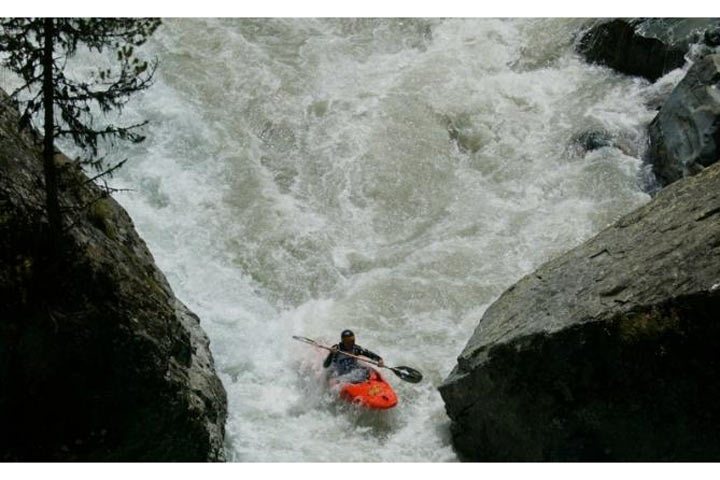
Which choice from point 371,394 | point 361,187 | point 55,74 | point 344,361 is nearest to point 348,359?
point 344,361

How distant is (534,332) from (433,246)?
5150mm

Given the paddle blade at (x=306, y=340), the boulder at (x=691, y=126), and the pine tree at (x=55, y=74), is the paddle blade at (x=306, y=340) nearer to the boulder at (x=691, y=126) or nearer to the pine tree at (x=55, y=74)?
the pine tree at (x=55, y=74)

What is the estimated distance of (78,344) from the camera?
755cm

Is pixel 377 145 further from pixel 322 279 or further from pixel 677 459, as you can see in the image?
pixel 677 459

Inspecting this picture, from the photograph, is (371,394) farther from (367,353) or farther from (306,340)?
(306,340)

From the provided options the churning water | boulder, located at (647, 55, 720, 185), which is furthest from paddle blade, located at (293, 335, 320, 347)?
boulder, located at (647, 55, 720, 185)

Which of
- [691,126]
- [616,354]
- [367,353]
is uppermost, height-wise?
[691,126]

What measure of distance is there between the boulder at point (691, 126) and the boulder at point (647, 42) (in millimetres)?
1983

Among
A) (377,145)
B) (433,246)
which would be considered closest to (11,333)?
(433,246)

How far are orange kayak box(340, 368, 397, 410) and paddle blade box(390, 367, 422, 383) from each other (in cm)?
22

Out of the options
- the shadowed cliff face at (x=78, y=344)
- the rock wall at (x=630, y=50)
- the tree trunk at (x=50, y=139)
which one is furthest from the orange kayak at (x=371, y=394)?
the rock wall at (x=630, y=50)

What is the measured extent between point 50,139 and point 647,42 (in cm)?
1286

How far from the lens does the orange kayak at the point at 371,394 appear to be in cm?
1094

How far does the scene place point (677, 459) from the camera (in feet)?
26.9
